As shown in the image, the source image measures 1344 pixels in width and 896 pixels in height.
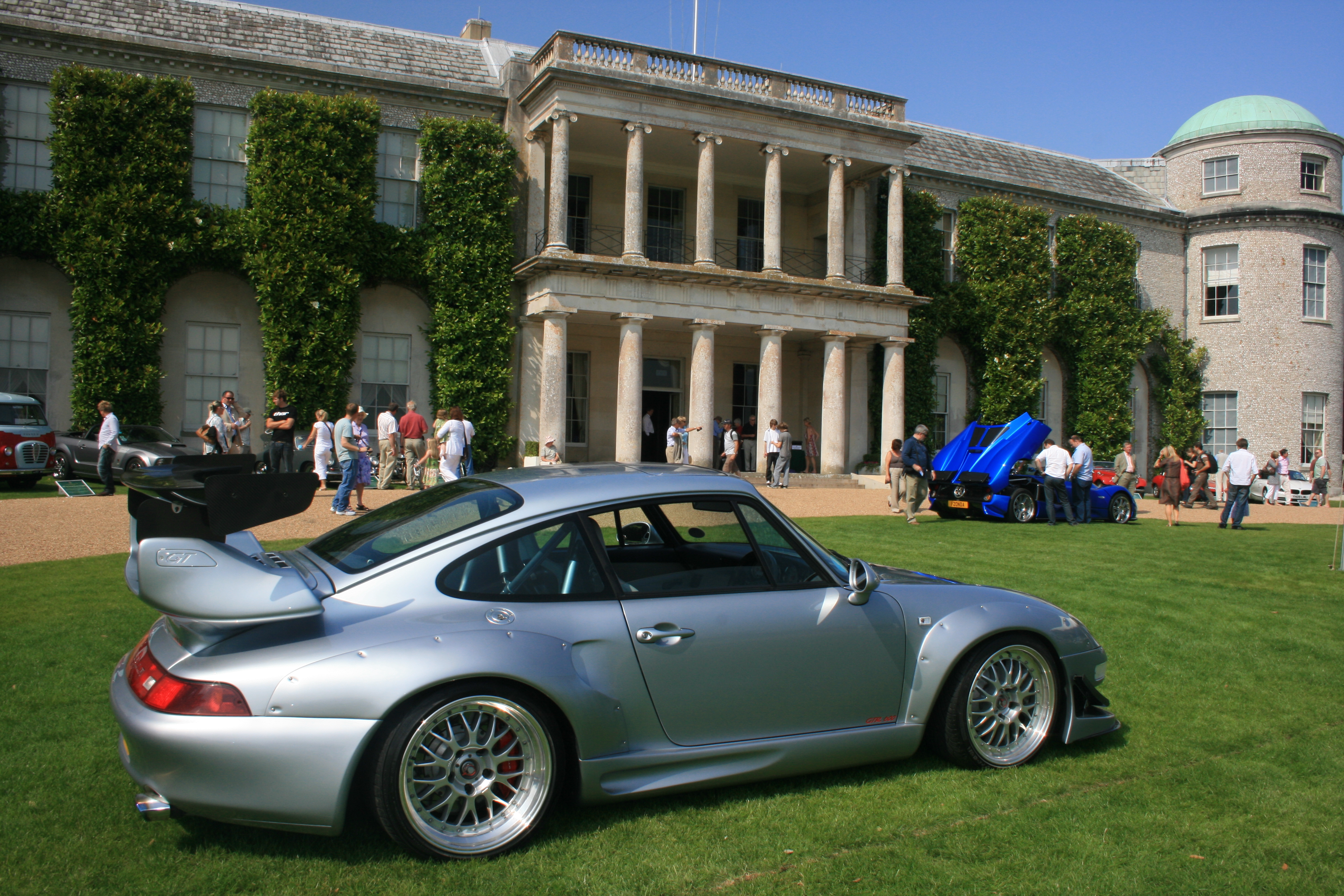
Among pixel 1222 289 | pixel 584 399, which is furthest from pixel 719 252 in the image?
pixel 1222 289

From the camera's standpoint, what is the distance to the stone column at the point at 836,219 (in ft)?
82.8

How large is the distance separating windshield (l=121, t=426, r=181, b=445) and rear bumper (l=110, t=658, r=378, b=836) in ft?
59.1

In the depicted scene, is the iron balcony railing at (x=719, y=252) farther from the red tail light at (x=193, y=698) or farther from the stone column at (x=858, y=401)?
the red tail light at (x=193, y=698)

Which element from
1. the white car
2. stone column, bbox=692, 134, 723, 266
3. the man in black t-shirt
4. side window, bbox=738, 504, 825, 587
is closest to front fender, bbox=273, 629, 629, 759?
side window, bbox=738, 504, 825, 587

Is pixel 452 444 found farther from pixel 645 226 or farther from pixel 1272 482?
pixel 1272 482

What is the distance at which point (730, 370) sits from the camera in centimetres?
2895

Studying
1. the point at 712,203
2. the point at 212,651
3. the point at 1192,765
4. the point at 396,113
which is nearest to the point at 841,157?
the point at 712,203

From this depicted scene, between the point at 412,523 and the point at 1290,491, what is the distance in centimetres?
3318

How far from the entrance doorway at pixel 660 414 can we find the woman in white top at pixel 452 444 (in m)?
13.1

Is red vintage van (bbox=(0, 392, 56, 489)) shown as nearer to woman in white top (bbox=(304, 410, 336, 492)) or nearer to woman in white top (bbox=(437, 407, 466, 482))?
woman in white top (bbox=(304, 410, 336, 492))

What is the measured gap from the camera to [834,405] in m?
25.2

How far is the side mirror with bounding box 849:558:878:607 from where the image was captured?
3.94 meters

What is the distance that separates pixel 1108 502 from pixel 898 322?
9.87m

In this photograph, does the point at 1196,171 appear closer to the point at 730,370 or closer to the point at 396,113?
the point at 730,370
